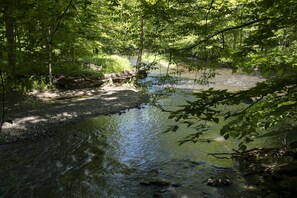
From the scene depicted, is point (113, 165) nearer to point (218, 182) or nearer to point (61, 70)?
point (218, 182)

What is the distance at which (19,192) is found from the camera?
698cm

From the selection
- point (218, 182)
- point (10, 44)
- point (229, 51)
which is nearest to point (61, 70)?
point (10, 44)

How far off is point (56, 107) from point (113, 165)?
6797 mm

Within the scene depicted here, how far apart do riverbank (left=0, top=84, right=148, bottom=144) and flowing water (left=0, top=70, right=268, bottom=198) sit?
0.86 metres

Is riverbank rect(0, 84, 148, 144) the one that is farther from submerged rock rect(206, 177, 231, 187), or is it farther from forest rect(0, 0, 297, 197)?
submerged rock rect(206, 177, 231, 187)

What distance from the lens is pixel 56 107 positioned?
14430 millimetres

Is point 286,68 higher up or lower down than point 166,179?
higher up

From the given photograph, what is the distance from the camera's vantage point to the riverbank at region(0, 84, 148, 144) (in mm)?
11398

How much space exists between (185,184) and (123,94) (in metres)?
11.5

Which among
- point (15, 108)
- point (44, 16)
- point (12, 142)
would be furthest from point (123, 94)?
point (44, 16)

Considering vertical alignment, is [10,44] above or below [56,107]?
above

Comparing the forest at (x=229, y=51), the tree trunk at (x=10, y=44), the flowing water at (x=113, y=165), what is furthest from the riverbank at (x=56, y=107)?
the forest at (x=229, y=51)

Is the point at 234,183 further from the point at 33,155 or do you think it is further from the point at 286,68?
the point at 33,155

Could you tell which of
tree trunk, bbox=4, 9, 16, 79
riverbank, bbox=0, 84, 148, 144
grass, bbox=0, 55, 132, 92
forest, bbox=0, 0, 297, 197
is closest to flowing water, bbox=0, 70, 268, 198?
riverbank, bbox=0, 84, 148, 144
